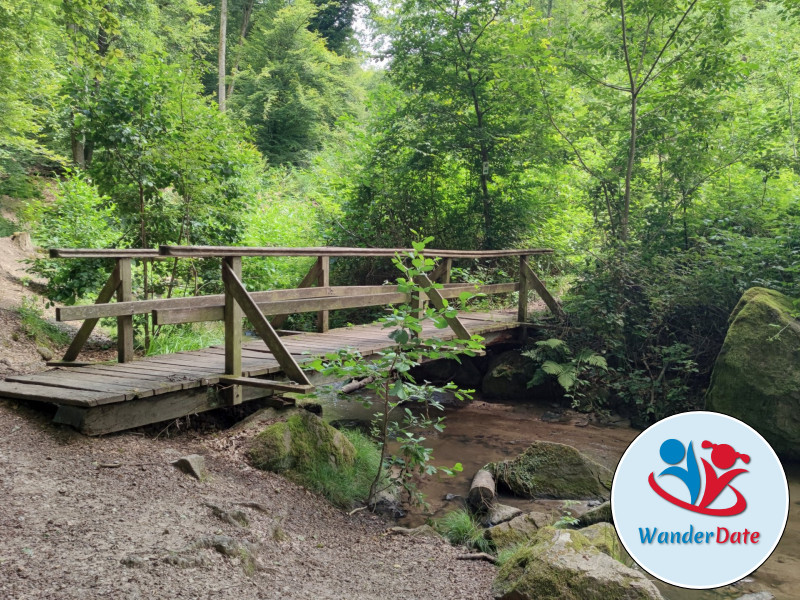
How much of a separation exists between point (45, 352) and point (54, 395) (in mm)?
3319

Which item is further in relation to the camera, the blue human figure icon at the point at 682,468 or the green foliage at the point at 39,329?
the green foliage at the point at 39,329

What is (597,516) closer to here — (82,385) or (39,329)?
(82,385)

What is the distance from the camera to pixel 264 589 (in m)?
3.33

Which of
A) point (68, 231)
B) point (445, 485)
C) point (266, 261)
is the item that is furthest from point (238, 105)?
point (445, 485)

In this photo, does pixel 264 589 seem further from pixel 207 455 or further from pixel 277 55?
pixel 277 55

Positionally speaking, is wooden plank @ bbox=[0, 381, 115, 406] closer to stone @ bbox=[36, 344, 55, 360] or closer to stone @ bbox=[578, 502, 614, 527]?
stone @ bbox=[36, 344, 55, 360]

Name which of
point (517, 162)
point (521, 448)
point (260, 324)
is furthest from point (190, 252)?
point (517, 162)

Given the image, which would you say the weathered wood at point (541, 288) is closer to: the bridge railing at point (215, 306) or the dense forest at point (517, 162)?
the dense forest at point (517, 162)

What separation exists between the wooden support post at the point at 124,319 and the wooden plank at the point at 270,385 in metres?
1.31

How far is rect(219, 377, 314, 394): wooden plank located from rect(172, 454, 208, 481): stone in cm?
88

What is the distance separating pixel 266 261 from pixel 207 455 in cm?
671

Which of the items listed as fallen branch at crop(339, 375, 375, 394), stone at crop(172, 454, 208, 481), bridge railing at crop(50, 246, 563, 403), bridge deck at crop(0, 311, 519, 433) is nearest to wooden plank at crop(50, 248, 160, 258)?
bridge railing at crop(50, 246, 563, 403)

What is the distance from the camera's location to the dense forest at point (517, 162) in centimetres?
801

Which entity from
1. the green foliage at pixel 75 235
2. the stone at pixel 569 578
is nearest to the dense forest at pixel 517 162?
the green foliage at pixel 75 235
